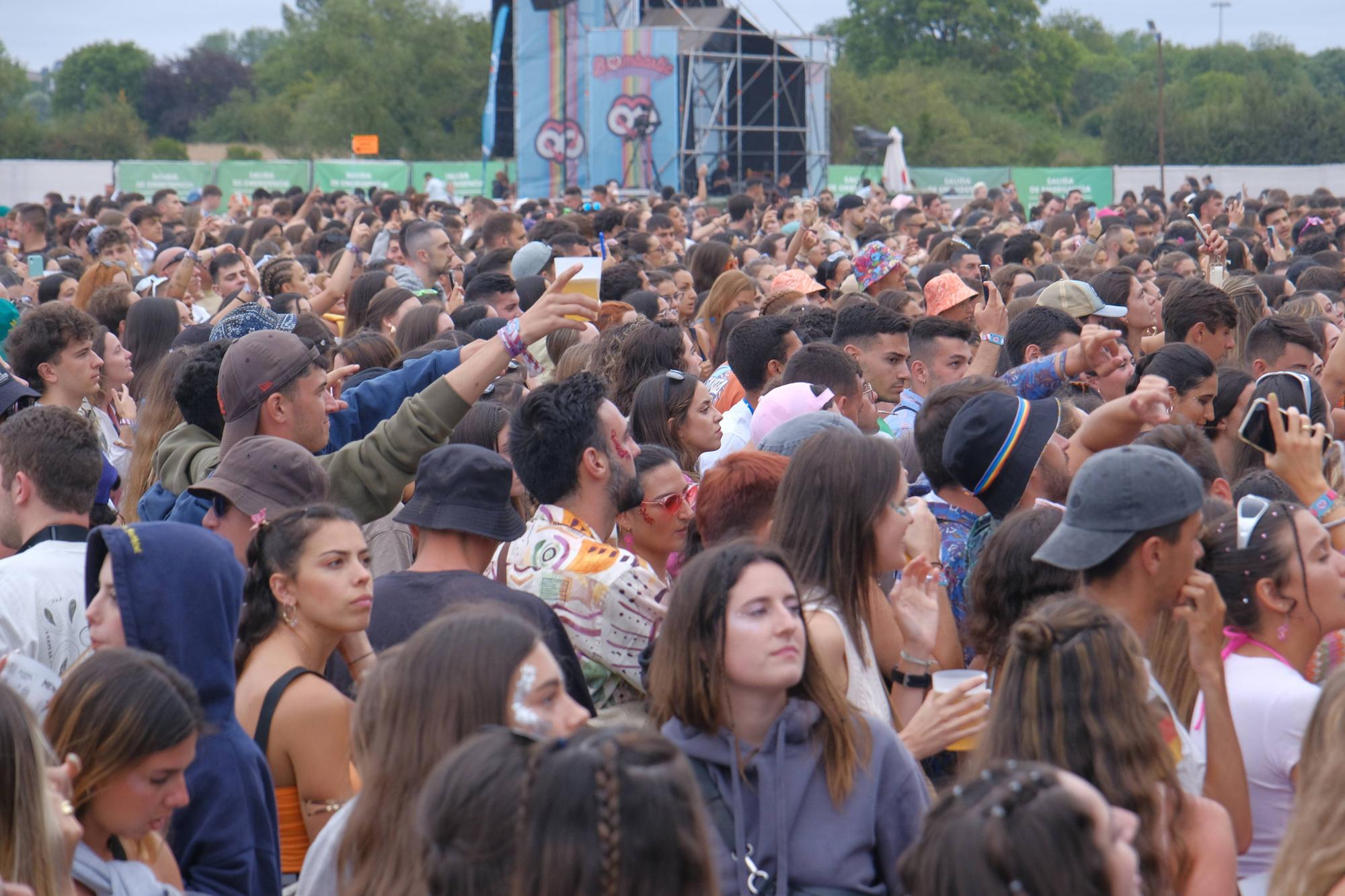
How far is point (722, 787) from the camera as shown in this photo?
2910 millimetres

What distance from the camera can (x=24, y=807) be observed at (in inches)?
99.2

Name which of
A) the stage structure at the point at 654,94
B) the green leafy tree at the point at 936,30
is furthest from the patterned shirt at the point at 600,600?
the green leafy tree at the point at 936,30

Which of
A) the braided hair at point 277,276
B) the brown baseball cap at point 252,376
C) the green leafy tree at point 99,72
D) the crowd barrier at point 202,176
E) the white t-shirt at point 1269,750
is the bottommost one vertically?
the white t-shirt at point 1269,750

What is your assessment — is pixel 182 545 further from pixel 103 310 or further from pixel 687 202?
pixel 687 202

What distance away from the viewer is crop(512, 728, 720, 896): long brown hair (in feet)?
6.59

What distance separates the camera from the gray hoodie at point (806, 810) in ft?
9.29

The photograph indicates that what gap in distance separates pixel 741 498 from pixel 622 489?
1.34 ft

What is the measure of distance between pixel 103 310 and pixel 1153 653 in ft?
21.0

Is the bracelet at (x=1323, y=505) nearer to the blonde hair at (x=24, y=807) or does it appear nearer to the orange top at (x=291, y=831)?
the orange top at (x=291, y=831)

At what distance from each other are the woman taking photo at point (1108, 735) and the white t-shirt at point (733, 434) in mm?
3123

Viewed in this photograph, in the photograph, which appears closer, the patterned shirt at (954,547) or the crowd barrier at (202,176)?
the patterned shirt at (954,547)

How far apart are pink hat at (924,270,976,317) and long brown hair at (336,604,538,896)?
250 inches

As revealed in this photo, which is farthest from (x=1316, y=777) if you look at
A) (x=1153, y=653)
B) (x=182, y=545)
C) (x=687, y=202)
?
(x=687, y=202)

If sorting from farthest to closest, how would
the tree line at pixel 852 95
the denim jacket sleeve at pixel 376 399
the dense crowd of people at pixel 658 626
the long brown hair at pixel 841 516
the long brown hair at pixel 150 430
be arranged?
the tree line at pixel 852 95 < the long brown hair at pixel 150 430 < the denim jacket sleeve at pixel 376 399 < the long brown hair at pixel 841 516 < the dense crowd of people at pixel 658 626
